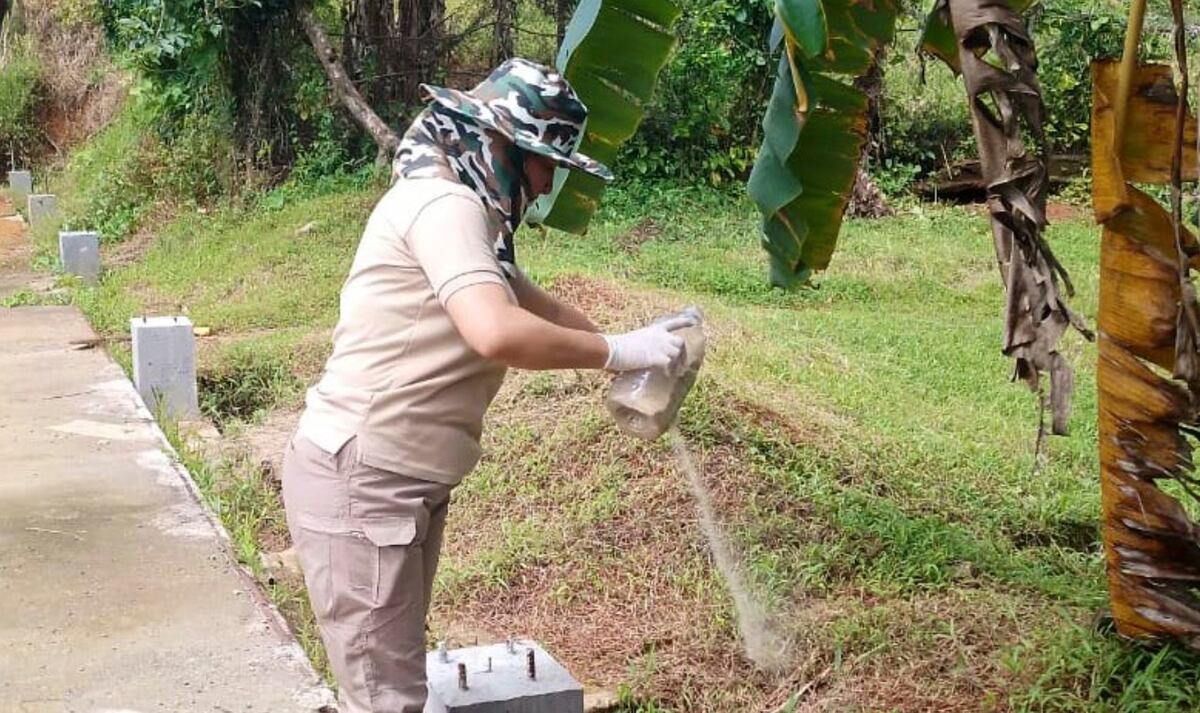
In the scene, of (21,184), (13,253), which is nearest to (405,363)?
(13,253)

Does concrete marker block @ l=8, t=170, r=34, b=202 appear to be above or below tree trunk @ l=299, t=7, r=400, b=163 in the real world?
below

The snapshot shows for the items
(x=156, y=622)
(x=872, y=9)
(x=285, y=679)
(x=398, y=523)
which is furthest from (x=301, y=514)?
(x=872, y=9)

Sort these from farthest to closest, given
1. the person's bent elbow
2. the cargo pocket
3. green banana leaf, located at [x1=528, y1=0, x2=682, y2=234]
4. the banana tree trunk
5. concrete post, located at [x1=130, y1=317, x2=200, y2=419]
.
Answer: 1. concrete post, located at [x1=130, y1=317, x2=200, y2=419]
2. green banana leaf, located at [x1=528, y1=0, x2=682, y2=234]
3. the banana tree trunk
4. the cargo pocket
5. the person's bent elbow

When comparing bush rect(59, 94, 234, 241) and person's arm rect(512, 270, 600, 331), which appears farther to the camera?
bush rect(59, 94, 234, 241)

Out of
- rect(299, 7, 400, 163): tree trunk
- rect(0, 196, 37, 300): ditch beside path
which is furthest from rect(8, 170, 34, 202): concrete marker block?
rect(299, 7, 400, 163): tree trunk

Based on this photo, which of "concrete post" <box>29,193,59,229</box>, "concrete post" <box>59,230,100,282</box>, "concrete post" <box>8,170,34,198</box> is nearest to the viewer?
"concrete post" <box>59,230,100,282</box>

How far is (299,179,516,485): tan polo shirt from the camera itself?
2549mm

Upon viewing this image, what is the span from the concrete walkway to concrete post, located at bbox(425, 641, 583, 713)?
0.61m

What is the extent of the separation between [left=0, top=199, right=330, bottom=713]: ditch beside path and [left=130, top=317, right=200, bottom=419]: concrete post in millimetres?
115

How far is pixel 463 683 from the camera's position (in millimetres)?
3096

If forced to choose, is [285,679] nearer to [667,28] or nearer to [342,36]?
[667,28]

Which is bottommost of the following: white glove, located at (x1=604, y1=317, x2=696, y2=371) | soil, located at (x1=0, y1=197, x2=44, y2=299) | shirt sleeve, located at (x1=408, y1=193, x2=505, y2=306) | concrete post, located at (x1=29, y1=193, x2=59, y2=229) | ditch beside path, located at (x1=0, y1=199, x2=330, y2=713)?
soil, located at (x1=0, y1=197, x2=44, y2=299)

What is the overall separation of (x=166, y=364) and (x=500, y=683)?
412cm

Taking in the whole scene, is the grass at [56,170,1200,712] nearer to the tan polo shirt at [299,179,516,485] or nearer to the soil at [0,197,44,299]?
the tan polo shirt at [299,179,516,485]
